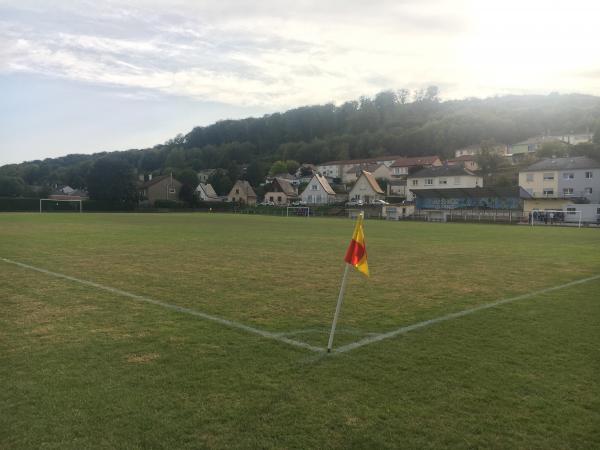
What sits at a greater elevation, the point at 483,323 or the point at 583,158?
the point at 583,158

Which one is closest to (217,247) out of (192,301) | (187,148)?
(192,301)

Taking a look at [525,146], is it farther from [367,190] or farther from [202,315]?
[202,315]

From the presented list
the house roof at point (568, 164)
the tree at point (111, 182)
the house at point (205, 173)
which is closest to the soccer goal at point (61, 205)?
the tree at point (111, 182)

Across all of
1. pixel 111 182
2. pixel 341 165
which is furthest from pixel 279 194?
pixel 341 165

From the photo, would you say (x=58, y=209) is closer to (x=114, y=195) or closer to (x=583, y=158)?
(x=114, y=195)

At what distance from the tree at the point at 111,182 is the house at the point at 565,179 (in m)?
70.9

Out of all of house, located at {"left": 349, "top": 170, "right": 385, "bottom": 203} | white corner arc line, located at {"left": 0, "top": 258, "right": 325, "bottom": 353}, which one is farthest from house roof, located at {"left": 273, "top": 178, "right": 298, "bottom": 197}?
white corner arc line, located at {"left": 0, "top": 258, "right": 325, "bottom": 353}

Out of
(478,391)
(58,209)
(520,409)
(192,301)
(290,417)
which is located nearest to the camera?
(290,417)

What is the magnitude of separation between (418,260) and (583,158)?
66.2 meters

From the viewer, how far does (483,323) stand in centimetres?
770

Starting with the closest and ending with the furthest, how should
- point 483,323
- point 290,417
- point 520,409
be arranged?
point 290,417, point 520,409, point 483,323

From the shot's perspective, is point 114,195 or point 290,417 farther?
point 114,195

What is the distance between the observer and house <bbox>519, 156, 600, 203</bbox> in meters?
66.7

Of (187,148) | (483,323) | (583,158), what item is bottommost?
(483,323)
